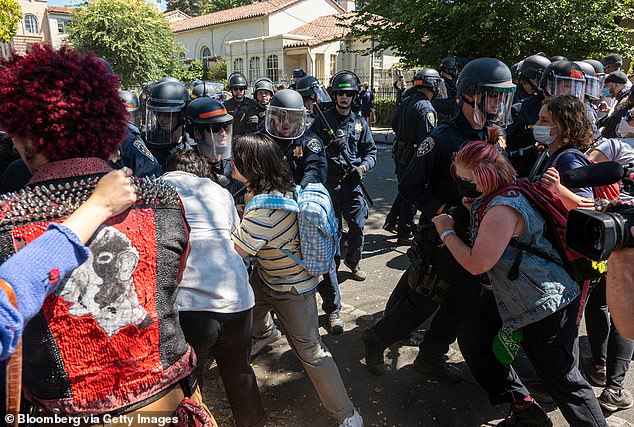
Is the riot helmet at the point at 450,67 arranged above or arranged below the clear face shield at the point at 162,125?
above

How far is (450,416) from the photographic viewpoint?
285 cm

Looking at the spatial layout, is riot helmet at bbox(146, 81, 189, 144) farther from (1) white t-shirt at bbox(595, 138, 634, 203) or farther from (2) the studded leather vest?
(1) white t-shirt at bbox(595, 138, 634, 203)

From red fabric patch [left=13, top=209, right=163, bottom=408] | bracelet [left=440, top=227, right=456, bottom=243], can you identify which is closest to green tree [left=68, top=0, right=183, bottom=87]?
bracelet [left=440, top=227, right=456, bottom=243]

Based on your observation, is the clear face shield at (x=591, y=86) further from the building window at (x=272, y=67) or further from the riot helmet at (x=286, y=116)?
the building window at (x=272, y=67)

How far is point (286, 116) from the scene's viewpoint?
3945 mm

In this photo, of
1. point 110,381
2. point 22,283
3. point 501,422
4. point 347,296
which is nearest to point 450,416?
point 501,422

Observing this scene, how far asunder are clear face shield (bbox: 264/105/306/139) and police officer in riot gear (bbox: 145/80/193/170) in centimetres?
74

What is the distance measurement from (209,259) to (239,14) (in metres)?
39.4

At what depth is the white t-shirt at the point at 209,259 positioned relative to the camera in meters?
2.10

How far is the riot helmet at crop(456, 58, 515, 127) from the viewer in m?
3.02

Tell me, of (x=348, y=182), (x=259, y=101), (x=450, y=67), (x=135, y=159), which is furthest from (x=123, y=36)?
(x=135, y=159)

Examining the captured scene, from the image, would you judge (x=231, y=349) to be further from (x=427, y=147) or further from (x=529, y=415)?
(x=427, y=147)

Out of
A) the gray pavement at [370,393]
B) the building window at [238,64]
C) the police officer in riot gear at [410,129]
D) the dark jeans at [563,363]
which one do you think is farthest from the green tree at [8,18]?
the dark jeans at [563,363]

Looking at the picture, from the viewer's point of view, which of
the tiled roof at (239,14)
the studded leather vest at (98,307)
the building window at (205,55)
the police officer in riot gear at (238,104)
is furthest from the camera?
the building window at (205,55)
